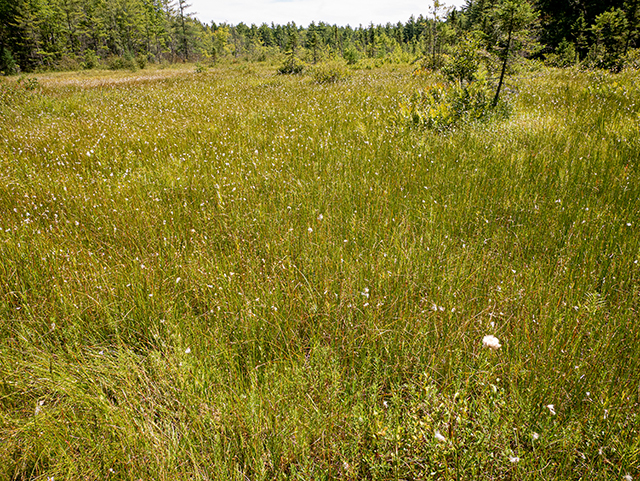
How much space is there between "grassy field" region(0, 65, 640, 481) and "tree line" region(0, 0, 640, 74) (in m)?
4.81

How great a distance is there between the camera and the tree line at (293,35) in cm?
Answer: 1050

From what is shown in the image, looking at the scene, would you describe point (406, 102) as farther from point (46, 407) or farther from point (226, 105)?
point (46, 407)

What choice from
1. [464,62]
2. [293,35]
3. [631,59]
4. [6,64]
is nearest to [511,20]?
Result: [464,62]

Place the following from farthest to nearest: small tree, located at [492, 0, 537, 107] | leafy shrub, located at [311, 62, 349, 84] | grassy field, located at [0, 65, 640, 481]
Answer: leafy shrub, located at [311, 62, 349, 84] → small tree, located at [492, 0, 537, 107] → grassy field, located at [0, 65, 640, 481]

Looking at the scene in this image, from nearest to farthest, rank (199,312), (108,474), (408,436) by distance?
1. (108,474)
2. (408,436)
3. (199,312)

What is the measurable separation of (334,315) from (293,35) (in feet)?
73.3

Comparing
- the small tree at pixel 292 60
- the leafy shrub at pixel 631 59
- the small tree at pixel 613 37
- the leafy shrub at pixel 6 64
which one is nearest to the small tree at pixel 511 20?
the leafy shrub at pixel 631 59

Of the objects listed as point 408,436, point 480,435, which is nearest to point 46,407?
point 408,436

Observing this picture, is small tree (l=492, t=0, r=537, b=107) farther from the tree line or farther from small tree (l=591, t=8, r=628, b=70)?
small tree (l=591, t=8, r=628, b=70)

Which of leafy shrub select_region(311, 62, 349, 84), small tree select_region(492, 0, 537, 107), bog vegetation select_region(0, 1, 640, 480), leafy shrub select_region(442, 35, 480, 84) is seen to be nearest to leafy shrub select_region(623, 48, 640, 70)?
small tree select_region(492, 0, 537, 107)

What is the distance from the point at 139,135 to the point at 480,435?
7.92 meters

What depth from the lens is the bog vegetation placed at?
4.81 ft

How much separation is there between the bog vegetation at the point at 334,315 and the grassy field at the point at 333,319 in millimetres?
20

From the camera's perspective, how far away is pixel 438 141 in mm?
5250
